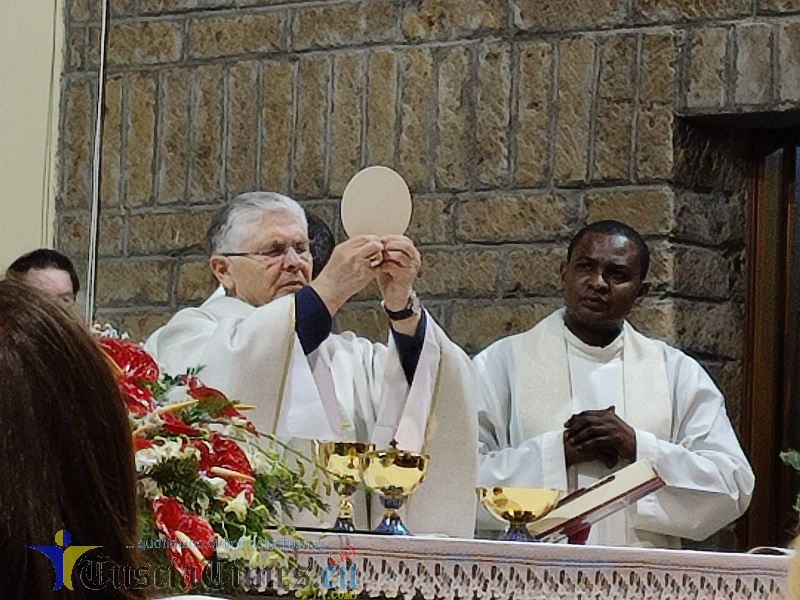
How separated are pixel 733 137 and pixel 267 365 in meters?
1.24

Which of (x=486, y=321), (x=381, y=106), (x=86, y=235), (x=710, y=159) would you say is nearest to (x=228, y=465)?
(x=486, y=321)

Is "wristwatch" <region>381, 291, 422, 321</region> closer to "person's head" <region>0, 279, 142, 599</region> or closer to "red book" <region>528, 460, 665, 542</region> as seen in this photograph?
"red book" <region>528, 460, 665, 542</region>

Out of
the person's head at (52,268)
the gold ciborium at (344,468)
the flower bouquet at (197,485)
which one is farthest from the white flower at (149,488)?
the person's head at (52,268)

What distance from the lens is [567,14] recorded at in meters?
4.19

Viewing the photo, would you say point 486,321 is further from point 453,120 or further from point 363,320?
point 453,120

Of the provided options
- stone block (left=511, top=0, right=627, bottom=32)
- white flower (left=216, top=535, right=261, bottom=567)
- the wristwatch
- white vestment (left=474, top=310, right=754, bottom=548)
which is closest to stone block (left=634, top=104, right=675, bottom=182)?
stone block (left=511, top=0, right=627, bottom=32)

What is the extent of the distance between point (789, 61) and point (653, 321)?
2.25 ft

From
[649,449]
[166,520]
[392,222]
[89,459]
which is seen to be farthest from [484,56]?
[89,459]

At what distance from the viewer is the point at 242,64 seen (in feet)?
15.1

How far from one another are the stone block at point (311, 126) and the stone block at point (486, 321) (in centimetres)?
53

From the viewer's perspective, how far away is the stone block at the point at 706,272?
3996mm

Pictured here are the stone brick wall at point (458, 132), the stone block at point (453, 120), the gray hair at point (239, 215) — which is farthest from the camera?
the gray hair at point (239, 215)

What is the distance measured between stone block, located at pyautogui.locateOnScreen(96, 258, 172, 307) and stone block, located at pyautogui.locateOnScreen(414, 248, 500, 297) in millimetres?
772

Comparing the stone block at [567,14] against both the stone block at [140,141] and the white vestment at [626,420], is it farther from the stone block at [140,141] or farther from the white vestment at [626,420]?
the stone block at [140,141]
